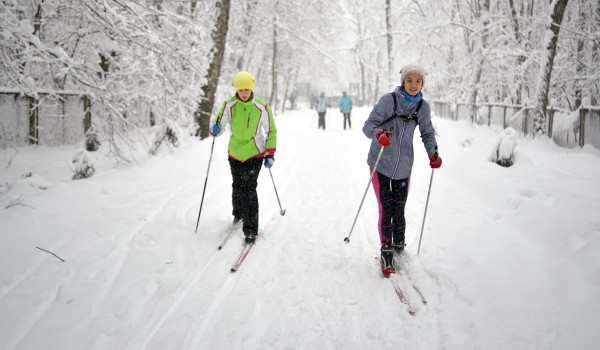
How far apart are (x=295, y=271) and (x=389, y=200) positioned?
4.22ft

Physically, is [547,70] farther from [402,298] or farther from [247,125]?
[402,298]

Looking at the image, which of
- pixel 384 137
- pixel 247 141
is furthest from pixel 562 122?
pixel 247 141

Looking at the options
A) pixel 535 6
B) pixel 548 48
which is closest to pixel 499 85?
pixel 535 6

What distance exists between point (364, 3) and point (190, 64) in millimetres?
24945

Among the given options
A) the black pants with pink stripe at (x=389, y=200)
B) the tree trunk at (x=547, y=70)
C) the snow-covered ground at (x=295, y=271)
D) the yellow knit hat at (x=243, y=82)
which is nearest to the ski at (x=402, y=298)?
the snow-covered ground at (x=295, y=271)

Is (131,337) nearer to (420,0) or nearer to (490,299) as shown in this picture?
(490,299)

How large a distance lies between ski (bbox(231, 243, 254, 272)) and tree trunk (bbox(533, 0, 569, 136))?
392 inches

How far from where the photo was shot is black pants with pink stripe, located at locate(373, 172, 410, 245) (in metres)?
3.69

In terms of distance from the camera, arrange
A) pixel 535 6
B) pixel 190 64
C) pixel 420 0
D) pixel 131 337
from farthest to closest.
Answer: pixel 420 0, pixel 535 6, pixel 190 64, pixel 131 337

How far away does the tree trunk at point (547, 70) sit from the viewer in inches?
360

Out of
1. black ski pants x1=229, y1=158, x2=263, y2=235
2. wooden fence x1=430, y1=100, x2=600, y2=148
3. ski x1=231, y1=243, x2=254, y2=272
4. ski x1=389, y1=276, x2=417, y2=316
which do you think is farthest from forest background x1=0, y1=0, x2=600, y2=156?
ski x1=389, y1=276, x2=417, y2=316

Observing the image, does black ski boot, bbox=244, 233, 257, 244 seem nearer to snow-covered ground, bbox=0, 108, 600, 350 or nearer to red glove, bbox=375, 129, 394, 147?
snow-covered ground, bbox=0, 108, 600, 350

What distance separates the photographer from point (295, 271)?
3709mm

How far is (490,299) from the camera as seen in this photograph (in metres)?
3.02
